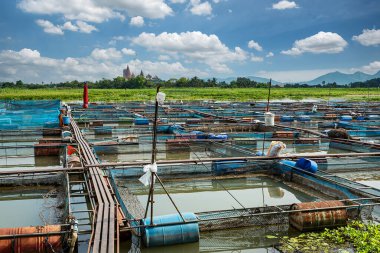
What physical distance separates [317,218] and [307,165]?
270 cm

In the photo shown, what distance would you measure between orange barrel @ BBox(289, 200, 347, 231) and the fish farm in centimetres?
2

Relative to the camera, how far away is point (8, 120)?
16781 mm

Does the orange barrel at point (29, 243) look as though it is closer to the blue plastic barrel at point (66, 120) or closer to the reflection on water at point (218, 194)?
the reflection on water at point (218, 194)

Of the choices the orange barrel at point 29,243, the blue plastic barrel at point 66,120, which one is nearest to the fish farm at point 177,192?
the orange barrel at point 29,243

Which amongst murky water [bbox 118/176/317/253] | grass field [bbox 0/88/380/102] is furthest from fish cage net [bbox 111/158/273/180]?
grass field [bbox 0/88/380/102]

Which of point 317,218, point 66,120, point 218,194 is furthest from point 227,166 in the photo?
point 66,120

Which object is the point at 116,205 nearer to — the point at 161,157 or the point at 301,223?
the point at 301,223

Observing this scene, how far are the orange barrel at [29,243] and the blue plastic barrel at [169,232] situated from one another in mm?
1253

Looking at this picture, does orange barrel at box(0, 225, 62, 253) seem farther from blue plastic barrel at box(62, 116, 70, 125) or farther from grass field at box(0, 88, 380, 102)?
grass field at box(0, 88, 380, 102)

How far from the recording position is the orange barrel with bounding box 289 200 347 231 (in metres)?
6.04

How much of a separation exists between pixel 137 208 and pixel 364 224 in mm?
4118

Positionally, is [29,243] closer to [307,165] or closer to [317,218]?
[317,218]

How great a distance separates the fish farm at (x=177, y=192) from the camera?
17.3 ft

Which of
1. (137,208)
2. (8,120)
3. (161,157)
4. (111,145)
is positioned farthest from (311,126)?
(8,120)
